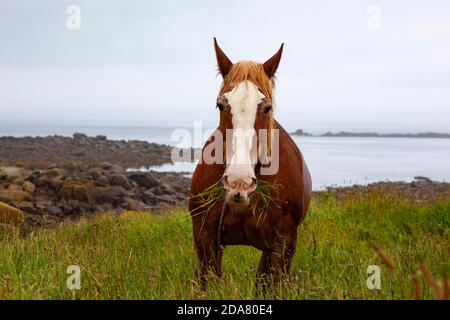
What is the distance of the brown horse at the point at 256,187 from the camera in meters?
4.05

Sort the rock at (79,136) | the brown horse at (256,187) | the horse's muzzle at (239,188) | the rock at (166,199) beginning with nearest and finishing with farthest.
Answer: the horse's muzzle at (239,188), the brown horse at (256,187), the rock at (166,199), the rock at (79,136)

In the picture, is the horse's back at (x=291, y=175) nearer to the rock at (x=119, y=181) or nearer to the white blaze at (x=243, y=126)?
the white blaze at (x=243, y=126)

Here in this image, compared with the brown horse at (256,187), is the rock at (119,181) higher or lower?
lower

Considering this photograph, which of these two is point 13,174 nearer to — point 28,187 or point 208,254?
point 28,187

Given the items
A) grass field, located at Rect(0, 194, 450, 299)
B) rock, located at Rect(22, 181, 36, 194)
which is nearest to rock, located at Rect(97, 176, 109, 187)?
rock, located at Rect(22, 181, 36, 194)

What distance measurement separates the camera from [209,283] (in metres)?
4.79

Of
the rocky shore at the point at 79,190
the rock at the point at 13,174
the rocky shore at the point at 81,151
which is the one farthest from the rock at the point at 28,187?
the rocky shore at the point at 81,151

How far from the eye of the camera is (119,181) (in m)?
22.5

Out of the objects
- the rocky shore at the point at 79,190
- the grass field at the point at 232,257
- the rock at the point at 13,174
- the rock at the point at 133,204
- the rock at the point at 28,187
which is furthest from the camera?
the rock at the point at 13,174

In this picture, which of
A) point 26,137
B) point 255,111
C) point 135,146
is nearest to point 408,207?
point 255,111

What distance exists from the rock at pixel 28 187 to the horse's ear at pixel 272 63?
18457 mm

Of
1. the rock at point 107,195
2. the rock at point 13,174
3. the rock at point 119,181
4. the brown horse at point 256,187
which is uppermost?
the brown horse at point 256,187

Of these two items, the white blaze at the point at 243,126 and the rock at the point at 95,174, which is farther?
the rock at the point at 95,174
